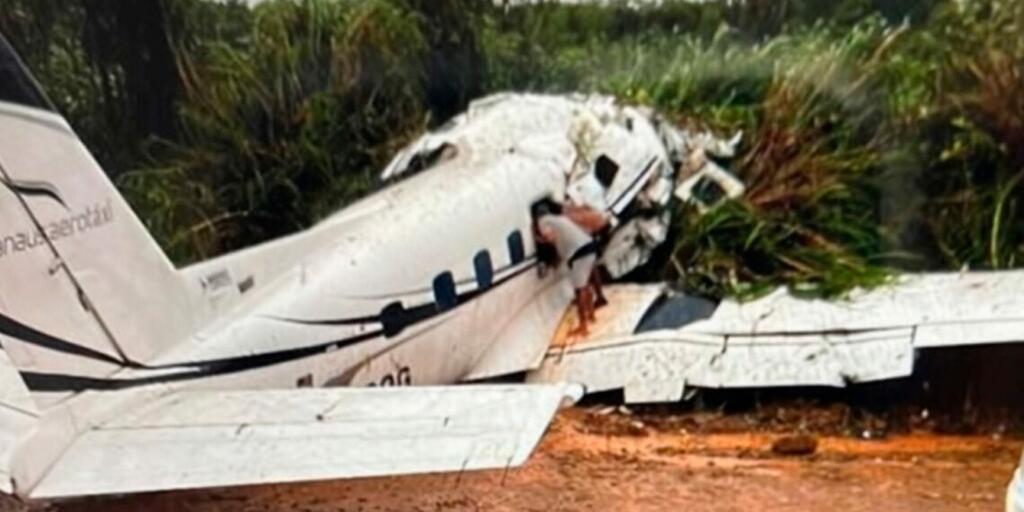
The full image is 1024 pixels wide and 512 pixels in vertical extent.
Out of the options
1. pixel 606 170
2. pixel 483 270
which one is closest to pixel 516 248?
pixel 483 270

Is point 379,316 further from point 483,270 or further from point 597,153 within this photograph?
point 597,153

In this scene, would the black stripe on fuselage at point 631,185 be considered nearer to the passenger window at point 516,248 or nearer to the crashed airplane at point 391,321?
the crashed airplane at point 391,321

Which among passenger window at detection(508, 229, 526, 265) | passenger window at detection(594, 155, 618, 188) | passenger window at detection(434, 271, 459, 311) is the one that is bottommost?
passenger window at detection(434, 271, 459, 311)

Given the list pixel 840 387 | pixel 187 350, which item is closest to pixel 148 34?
pixel 187 350

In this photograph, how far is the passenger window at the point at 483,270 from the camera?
2389mm

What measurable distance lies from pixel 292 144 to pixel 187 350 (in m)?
0.46

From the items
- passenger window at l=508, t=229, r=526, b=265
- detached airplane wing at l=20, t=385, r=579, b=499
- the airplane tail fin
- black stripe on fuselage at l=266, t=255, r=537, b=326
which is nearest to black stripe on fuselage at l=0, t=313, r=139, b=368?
the airplane tail fin

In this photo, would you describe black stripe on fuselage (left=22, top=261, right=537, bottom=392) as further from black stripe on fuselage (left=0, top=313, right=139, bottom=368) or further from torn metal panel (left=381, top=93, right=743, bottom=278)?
torn metal panel (left=381, top=93, right=743, bottom=278)

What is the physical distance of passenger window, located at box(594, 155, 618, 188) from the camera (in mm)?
2432

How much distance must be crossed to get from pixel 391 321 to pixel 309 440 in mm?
512

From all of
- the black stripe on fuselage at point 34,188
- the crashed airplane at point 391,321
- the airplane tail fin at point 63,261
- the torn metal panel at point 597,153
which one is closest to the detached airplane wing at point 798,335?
the crashed airplane at point 391,321

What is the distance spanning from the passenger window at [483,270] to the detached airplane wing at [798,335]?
18 centimetres

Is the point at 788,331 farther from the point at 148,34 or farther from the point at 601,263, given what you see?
the point at 148,34

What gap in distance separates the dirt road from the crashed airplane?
0.28ft
